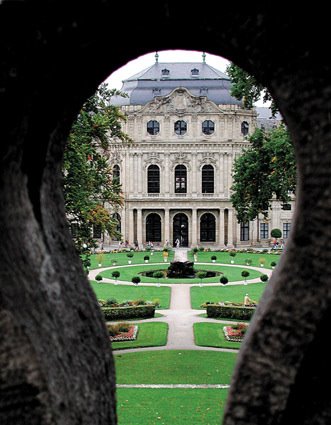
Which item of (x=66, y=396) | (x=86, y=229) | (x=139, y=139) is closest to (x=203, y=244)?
(x=139, y=139)

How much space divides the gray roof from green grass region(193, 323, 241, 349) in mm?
33917

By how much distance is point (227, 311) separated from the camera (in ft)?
67.2

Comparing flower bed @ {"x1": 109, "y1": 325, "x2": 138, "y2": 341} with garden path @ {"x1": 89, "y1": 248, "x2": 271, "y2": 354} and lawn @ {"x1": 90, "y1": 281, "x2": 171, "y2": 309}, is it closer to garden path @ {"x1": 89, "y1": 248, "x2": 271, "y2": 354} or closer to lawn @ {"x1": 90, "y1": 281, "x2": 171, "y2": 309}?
garden path @ {"x1": 89, "y1": 248, "x2": 271, "y2": 354}

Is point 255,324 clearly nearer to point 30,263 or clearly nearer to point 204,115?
point 30,263

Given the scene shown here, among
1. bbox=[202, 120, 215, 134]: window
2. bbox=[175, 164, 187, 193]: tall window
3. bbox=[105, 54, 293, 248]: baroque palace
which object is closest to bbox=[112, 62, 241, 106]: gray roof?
bbox=[105, 54, 293, 248]: baroque palace

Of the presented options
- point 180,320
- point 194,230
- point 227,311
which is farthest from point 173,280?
point 194,230

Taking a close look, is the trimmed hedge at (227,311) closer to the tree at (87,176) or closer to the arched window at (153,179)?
the tree at (87,176)

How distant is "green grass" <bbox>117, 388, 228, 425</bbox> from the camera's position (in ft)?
33.4

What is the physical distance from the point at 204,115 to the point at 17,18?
47819 mm

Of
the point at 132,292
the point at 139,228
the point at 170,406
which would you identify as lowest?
the point at 170,406

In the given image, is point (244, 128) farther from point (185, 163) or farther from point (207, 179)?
point (185, 163)

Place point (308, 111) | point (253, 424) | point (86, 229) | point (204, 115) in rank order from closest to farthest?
point (308, 111)
point (253, 424)
point (86, 229)
point (204, 115)

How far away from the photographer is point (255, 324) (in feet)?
8.67

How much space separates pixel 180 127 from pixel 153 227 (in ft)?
29.9
